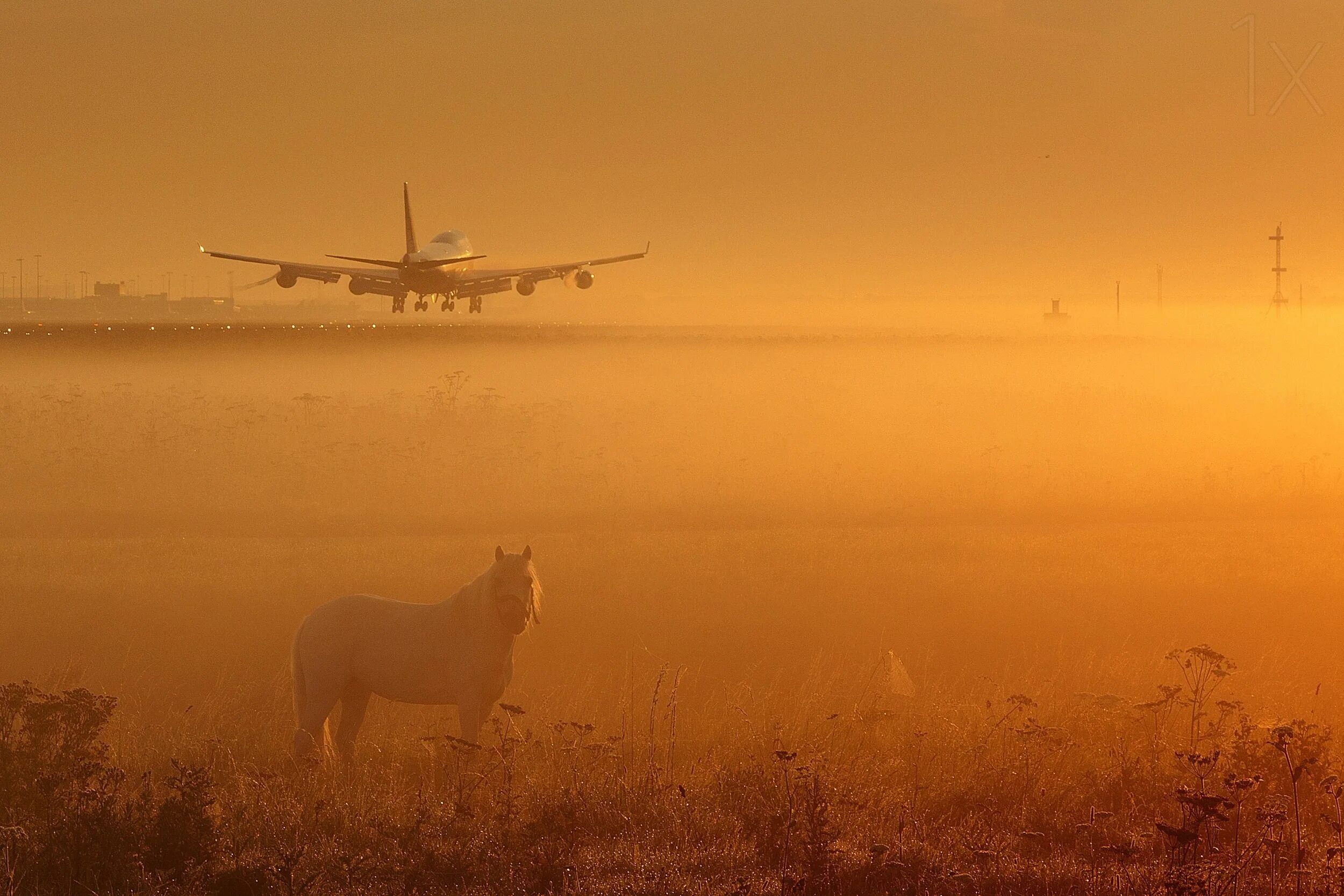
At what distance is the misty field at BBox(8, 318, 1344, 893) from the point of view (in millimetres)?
10328

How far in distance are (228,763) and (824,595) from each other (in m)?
15.1

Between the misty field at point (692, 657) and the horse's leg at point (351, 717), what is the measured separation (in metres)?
0.49

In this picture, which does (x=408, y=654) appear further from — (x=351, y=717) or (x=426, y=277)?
(x=426, y=277)

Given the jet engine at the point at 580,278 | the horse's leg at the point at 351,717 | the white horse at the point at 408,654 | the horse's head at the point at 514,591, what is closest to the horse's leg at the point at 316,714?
the white horse at the point at 408,654

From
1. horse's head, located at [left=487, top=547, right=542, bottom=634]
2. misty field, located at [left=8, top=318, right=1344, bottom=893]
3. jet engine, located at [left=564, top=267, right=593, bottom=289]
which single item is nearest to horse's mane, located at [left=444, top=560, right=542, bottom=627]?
horse's head, located at [left=487, top=547, right=542, bottom=634]

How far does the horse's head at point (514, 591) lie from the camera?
1227 centimetres

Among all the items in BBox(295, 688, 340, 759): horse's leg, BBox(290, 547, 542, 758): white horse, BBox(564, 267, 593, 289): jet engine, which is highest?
BBox(564, 267, 593, 289): jet engine

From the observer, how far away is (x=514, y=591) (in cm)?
1223

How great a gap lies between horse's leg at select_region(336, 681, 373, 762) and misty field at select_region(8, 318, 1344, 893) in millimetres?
491

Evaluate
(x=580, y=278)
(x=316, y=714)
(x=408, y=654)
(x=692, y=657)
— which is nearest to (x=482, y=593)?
(x=408, y=654)

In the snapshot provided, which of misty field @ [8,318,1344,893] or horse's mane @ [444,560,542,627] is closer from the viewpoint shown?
misty field @ [8,318,1344,893]

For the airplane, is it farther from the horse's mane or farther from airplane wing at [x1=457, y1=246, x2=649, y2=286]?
the horse's mane

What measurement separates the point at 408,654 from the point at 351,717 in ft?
4.29

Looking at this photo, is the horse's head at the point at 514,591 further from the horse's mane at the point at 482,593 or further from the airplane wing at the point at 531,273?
the airplane wing at the point at 531,273
